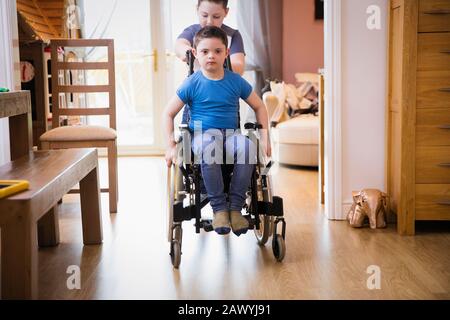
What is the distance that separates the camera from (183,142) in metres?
2.75

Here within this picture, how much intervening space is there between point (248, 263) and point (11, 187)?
1.17 meters

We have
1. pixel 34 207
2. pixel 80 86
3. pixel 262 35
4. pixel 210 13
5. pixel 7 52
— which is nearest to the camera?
pixel 34 207

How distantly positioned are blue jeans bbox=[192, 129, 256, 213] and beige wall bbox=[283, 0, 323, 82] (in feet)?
15.0

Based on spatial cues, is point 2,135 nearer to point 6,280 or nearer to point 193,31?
point 193,31

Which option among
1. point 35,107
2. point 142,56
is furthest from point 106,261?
point 142,56

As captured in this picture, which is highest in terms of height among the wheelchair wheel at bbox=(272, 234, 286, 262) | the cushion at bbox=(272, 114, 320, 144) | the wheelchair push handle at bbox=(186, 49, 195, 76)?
the wheelchair push handle at bbox=(186, 49, 195, 76)

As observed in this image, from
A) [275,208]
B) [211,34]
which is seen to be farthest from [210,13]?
[275,208]

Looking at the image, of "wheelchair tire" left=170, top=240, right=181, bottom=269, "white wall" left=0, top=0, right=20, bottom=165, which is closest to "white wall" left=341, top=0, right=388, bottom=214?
"wheelchair tire" left=170, top=240, right=181, bottom=269

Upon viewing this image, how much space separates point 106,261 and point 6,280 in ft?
3.05

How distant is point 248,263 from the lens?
283 centimetres

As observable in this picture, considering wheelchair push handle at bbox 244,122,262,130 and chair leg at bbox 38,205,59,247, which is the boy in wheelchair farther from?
chair leg at bbox 38,205,59,247

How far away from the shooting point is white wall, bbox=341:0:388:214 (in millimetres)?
3584

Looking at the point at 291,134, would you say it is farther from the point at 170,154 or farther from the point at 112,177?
the point at 170,154

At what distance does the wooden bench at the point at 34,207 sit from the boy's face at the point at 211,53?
2.20 feet
